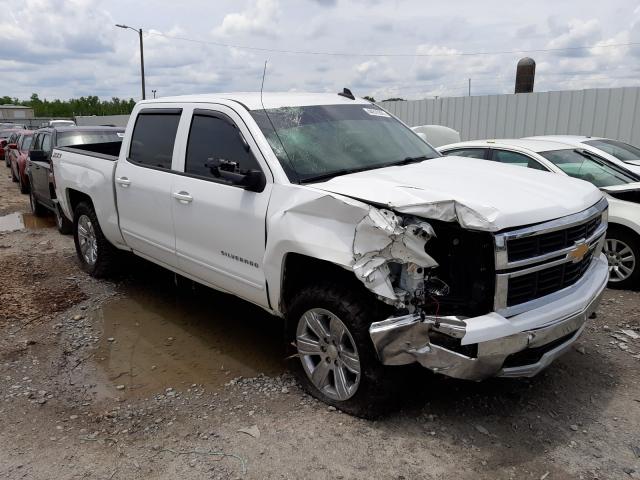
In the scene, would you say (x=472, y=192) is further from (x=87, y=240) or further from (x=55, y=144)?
(x=55, y=144)

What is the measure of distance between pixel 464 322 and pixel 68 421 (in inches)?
104

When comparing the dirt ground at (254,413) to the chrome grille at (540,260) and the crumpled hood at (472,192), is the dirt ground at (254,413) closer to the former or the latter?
the chrome grille at (540,260)

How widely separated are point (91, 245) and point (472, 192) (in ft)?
16.5

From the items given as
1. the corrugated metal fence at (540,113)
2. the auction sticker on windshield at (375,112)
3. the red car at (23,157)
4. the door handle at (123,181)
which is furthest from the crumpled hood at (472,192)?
the red car at (23,157)

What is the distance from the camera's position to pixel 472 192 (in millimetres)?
3119

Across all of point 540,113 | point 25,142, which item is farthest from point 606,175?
point 25,142

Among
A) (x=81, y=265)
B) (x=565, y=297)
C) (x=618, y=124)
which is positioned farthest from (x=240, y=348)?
(x=618, y=124)

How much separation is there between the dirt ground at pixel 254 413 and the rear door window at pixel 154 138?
1266 millimetres

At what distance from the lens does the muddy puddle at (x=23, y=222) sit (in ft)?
33.5

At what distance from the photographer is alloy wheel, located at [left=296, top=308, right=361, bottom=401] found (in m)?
3.36

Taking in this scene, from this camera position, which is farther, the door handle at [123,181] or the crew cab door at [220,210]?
the door handle at [123,181]

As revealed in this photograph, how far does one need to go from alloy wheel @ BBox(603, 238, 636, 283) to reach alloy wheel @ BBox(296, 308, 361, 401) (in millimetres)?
3776

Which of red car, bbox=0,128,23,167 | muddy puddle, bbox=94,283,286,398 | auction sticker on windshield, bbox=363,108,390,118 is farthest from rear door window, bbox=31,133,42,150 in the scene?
red car, bbox=0,128,23,167

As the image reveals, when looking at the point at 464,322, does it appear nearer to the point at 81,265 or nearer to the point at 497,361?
the point at 497,361
